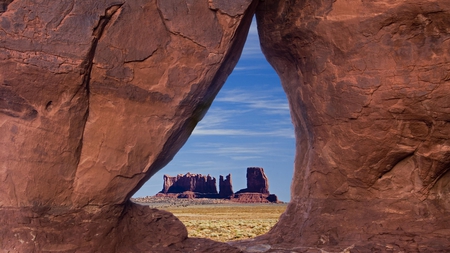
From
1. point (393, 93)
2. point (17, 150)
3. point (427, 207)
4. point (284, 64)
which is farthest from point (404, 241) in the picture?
point (17, 150)

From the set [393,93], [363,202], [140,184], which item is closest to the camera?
[140,184]

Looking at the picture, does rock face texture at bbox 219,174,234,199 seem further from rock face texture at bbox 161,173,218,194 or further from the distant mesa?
rock face texture at bbox 161,173,218,194

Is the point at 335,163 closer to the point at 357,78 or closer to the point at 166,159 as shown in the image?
the point at 357,78

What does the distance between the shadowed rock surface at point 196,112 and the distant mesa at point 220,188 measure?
246ft

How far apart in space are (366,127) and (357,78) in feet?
2.42

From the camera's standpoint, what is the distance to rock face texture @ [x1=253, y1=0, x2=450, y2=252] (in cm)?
745

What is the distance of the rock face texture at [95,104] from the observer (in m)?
6.29

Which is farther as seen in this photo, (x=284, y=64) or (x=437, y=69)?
(x=284, y=64)

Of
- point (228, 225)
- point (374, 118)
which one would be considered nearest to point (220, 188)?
point (228, 225)

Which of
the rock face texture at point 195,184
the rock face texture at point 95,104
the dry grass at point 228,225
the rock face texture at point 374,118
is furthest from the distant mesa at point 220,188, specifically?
the rock face texture at point 95,104

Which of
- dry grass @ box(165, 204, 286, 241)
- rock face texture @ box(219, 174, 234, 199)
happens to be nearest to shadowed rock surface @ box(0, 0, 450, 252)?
dry grass @ box(165, 204, 286, 241)

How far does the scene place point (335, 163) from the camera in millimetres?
8062

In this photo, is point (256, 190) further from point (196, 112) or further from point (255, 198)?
point (196, 112)

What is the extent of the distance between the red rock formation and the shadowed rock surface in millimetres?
75556
